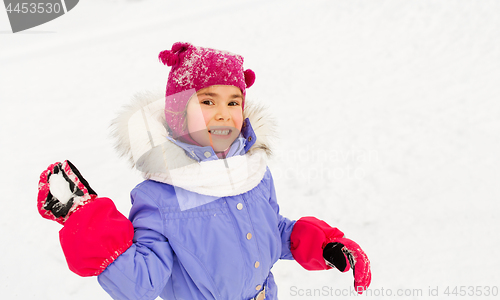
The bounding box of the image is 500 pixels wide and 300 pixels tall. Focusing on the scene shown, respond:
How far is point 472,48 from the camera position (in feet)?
16.1

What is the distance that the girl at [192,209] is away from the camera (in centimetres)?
94

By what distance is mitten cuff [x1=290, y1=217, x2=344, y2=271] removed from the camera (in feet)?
4.61

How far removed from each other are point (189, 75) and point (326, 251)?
0.94 meters

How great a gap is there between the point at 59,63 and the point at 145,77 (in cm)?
157

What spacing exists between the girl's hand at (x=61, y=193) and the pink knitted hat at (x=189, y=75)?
0.45 meters

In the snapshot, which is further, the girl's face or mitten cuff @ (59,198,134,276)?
the girl's face

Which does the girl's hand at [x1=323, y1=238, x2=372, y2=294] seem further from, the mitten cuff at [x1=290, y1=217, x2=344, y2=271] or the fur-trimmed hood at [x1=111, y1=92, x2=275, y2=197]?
the fur-trimmed hood at [x1=111, y1=92, x2=275, y2=197]

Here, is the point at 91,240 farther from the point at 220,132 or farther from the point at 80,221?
the point at 220,132

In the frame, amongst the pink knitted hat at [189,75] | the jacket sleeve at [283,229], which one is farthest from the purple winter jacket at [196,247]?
the pink knitted hat at [189,75]

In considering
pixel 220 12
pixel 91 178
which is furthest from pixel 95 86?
pixel 220 12

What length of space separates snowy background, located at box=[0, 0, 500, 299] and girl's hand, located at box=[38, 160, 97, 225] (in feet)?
1.11

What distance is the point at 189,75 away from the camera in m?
1.34

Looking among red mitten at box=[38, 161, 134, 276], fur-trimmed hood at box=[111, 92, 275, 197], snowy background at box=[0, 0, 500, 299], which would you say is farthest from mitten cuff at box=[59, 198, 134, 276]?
snowy background at box=[0, 0, 500, 299]

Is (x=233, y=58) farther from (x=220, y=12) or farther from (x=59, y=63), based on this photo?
(x=220, y=12)
